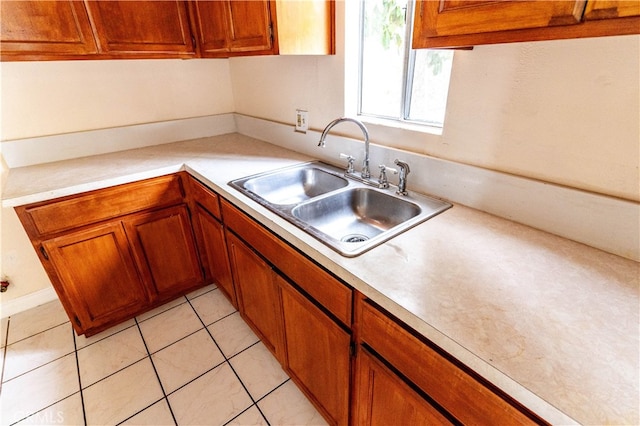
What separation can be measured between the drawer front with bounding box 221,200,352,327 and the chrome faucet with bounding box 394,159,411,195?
0.51 m

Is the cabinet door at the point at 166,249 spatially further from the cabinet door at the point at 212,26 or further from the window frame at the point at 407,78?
the window frame at the point at 407,78

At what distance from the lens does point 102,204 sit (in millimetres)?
1526

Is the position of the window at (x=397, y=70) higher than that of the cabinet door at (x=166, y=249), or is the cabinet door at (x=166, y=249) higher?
the window at (x=397, y=70)

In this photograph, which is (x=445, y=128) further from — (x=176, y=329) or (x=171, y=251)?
(x=176, y=329)

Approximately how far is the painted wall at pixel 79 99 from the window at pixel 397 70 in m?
1.31

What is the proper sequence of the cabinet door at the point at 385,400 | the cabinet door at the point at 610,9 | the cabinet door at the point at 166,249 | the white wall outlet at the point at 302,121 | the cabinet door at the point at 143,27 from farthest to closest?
the white wall outlet at the point at 302,121 < the cabinet door at the point at 166,249 < the cabinet door at the point at 143,27 < the cabinet door at the point at 385,400 < the cabinet door at the point at 610,9

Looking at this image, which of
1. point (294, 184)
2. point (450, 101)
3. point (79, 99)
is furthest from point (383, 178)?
point (79, 99)

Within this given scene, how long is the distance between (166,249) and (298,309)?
41.9 inches

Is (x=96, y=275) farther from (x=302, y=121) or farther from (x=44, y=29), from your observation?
(x=302, y=121)

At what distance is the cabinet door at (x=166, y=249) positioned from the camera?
1.68 metres

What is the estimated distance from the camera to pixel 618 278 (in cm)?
77

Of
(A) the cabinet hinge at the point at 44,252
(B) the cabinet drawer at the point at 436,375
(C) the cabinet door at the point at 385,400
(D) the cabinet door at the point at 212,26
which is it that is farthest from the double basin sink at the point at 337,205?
(A) the cabinet hinge at the point at 44,252

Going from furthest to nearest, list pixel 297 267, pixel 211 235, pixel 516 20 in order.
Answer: pixel 211 235, pixel 297 267, pixel 516 20

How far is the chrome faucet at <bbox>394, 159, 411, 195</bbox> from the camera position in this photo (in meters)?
1.22
